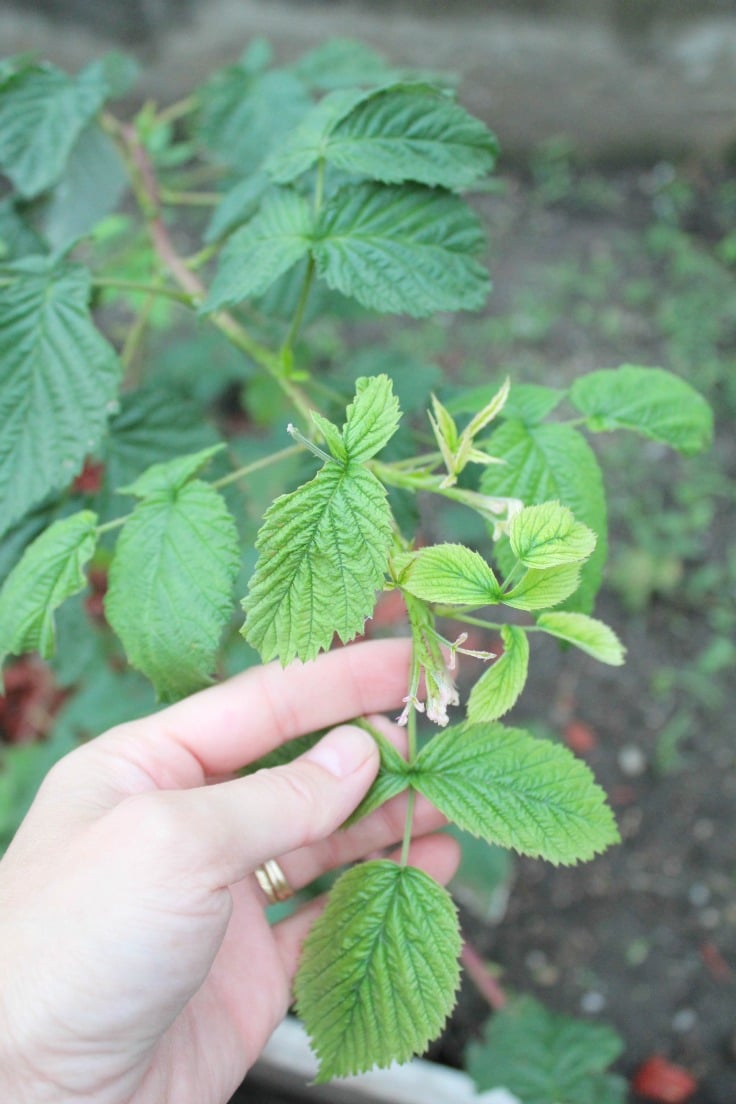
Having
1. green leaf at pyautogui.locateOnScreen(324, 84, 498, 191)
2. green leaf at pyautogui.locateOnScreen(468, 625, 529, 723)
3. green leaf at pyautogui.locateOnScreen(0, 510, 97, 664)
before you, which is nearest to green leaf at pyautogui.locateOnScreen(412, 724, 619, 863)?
green leaf at pyautogui.locateOnScreen(468, 625, 529, 723)

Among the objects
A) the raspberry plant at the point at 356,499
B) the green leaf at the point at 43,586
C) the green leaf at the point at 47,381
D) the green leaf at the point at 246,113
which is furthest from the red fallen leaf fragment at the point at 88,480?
the green leaf at the point at 246,113

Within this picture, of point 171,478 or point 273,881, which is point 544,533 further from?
point 273,881

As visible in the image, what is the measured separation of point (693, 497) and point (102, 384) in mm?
1822

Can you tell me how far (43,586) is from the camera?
3.17 ft

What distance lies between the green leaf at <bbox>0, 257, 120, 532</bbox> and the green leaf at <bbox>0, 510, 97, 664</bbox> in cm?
8

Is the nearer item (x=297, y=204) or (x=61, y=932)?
(x=61, y=932)

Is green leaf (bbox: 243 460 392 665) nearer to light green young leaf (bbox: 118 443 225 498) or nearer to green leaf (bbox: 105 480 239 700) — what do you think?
green leaf (bbox: 105 480 239 700)

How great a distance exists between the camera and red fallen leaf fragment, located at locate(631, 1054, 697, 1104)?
177 cm

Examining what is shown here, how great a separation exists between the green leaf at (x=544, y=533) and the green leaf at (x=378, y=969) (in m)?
0.38

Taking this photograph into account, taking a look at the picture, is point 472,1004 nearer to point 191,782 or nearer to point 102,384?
point 191,782

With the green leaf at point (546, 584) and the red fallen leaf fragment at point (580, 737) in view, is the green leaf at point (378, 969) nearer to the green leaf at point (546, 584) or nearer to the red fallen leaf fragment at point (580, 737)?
the green leaf at point (546, 584)

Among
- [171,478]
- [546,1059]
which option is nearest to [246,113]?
[171,478]

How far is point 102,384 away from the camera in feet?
3.57

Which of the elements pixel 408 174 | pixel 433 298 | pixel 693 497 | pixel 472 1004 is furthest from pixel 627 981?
pixel 408 174
